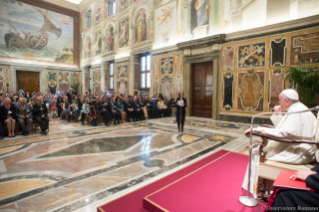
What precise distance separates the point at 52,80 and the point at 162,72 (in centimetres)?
1230

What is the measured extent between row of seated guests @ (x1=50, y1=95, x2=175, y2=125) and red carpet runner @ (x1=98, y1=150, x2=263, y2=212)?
5.86 m

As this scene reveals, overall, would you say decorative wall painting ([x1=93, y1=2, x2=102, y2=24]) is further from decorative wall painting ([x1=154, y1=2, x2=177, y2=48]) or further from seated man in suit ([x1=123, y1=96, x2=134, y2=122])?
seated man in suit ([x1=123, y1=96, x2=134, y2=122])

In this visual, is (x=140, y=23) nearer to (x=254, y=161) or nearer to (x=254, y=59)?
(x=254, y=59)

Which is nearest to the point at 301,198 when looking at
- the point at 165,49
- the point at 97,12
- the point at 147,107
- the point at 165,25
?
the point at 147,107

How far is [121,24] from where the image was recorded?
14.7 metres

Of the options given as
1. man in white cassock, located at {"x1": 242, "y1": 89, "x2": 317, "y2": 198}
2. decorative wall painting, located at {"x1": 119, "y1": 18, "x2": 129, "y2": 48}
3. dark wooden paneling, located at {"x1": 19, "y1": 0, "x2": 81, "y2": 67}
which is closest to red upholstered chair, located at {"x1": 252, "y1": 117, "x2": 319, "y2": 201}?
man in white cassock, located at {"x1": 242, "y1": 89, "x2": 317, "y2": 198}

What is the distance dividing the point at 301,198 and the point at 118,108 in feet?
25.6

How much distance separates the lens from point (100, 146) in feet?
15.6

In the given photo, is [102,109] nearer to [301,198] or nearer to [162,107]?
[162,107]

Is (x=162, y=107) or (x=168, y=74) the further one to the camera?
(x=168, y=74)

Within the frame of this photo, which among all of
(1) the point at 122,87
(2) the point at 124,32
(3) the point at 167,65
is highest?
(2) the point at 124,32

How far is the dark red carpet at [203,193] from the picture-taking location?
200 centimetres

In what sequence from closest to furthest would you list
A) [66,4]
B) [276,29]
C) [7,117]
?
[7,117]
[276,29]
[66,4]

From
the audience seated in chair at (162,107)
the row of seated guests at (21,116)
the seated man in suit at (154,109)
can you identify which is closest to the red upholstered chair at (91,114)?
the row of seated guests at (21,116)
